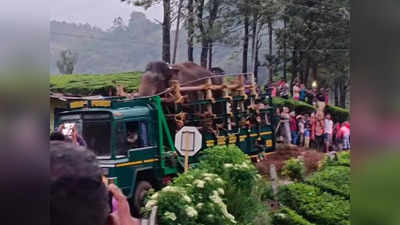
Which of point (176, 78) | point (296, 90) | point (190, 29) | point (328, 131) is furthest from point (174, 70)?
point (328, 131)

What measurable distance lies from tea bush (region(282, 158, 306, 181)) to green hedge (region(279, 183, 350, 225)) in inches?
3.5

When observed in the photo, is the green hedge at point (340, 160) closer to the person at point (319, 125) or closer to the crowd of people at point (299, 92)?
the person at point (319, 125)

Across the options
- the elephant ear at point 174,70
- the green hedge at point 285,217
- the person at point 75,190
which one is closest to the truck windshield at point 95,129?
the elephant ear at point 174,70

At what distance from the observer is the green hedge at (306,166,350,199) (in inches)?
162

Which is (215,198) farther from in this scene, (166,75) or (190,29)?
(190,29)

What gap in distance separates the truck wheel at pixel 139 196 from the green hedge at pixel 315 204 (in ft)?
3.50

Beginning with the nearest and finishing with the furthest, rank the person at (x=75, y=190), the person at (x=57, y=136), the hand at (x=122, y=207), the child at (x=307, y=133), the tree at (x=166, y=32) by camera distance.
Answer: the person at (x=75, y=190)
the person at (x=57, y=136)
the hand at (x=122, y=207)
the tree at (x=166, y=32)
the child at (x=307, y=133)

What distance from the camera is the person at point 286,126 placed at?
162 inches

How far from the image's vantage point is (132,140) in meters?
3.63

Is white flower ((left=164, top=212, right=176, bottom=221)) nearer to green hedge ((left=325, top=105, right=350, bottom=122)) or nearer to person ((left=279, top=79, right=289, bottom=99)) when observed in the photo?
person ((left=279, top=79, right=289, bottom=99))

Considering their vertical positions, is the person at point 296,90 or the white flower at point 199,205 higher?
the person at point 296,90

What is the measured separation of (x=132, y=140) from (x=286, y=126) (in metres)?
1.17

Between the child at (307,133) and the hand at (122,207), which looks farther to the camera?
the child at (307,133)
